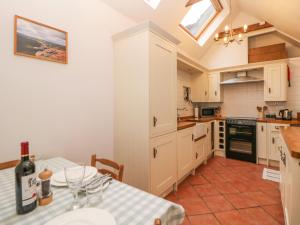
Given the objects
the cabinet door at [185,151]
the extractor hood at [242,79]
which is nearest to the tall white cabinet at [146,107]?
the cabinet door at [185,151]

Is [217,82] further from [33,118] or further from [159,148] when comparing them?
[33,118]

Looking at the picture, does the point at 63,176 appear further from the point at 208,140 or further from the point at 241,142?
the point at 241,142

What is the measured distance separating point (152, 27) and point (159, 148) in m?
1.41

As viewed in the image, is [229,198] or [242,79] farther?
[242,79]

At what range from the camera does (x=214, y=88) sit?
158 inches

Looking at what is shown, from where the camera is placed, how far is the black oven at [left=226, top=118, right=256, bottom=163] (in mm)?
3287

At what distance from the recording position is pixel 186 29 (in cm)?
330

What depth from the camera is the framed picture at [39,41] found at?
1334 millimetres

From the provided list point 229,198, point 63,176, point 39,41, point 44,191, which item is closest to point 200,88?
point 229,198

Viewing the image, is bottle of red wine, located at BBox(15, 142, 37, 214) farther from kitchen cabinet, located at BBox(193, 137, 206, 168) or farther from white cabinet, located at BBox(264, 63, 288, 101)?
white cabinet, located at BBox(264, 63, 288, 101)

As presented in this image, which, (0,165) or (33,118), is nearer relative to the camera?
(0,165)

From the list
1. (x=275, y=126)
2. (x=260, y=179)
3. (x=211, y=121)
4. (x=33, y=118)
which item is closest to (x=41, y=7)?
(x=33, y=118)

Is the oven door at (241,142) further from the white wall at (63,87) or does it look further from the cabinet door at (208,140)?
the white wall at (63,87)

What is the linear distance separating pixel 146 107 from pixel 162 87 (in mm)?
389
